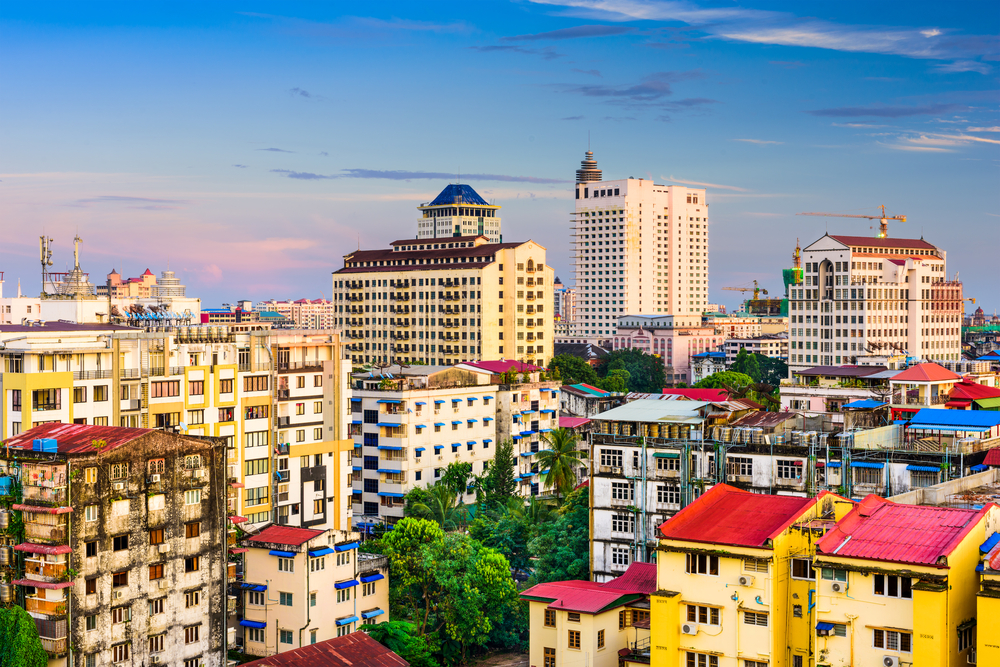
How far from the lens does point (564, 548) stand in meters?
57.6

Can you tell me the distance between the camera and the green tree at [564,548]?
57.0 metres

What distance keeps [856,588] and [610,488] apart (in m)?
24.7

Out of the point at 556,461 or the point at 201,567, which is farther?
the point at 556,461

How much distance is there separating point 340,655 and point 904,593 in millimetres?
22192

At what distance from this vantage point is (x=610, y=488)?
5628 centimetres

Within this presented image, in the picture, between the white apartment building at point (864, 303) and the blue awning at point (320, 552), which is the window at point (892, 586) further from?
the white apartment building at point (864, 303)

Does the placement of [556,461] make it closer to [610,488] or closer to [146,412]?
[610,488]

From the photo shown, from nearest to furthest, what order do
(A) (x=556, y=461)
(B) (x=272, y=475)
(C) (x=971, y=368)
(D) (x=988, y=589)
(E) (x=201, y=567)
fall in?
(D) (x=988, y=589) → (E) (x=201, y=567) → (B) (x=272, y=475) → (A) (x=556, y=461) → (C) (x=971, y=368)

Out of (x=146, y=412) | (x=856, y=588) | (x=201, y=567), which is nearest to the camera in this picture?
(x=856, y=588)

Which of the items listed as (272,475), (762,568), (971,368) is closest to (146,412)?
(272,475)

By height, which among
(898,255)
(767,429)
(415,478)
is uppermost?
(898,255)

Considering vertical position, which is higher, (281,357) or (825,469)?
(281,357)

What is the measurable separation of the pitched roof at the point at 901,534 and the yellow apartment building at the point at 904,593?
0.03m

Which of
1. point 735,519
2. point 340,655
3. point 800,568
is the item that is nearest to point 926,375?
point 735,519
